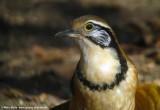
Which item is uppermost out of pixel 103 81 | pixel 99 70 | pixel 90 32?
pixel 90 32

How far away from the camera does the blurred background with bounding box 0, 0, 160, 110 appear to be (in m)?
10.0

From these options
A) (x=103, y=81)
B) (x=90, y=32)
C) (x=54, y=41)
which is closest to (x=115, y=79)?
(x=103, y=81)

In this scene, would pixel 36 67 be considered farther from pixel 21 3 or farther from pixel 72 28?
pixel 72 28

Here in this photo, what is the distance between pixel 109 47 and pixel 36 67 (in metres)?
4.43

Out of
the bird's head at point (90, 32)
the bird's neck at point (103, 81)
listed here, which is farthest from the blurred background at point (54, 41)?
the bird's head at point (90, 32)

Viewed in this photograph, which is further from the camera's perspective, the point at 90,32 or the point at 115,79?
the point at 115,79

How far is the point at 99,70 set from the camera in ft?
21.4

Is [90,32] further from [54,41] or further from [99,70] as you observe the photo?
[54,41]

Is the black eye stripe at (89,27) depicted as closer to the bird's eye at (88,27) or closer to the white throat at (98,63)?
the bird's eye at (88,27)

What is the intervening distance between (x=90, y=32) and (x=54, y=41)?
5.73 meters

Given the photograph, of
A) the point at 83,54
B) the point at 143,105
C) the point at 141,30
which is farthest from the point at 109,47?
the point at 141,30

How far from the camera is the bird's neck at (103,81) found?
21.3 ft

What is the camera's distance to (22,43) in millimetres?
12180

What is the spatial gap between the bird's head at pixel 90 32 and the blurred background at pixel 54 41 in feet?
8.23
